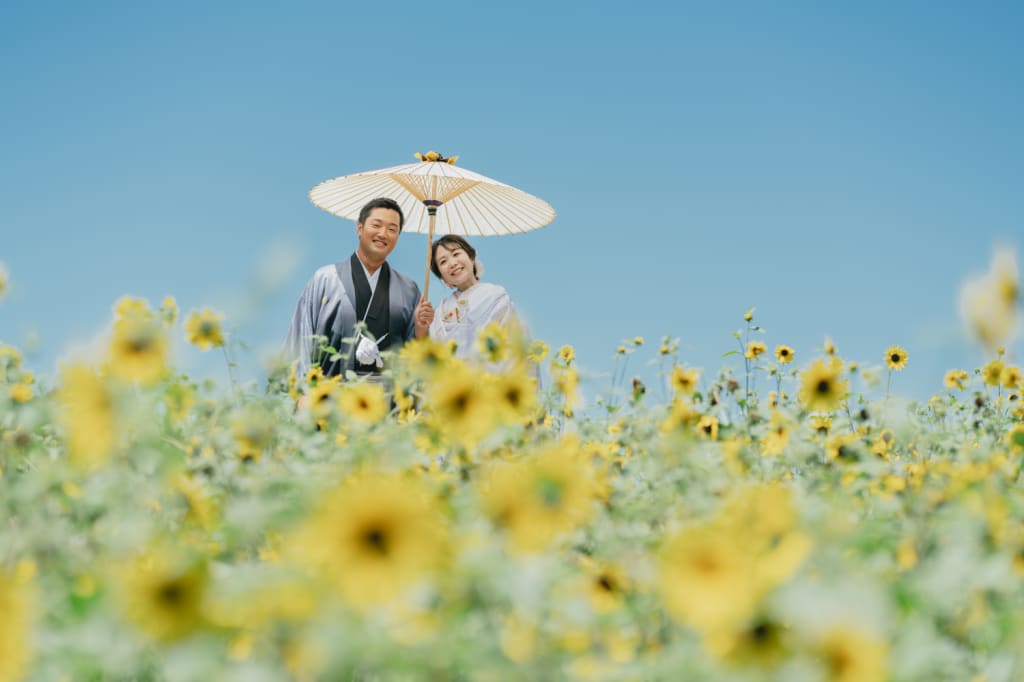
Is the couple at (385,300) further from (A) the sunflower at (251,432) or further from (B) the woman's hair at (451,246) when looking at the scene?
(A) the sunflower at (251,432)

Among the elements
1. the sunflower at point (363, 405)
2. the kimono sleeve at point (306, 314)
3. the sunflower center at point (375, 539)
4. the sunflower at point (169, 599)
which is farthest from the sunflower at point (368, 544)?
the kimono sleeve at point (306, 314)

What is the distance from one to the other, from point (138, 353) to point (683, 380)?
83.8 inches

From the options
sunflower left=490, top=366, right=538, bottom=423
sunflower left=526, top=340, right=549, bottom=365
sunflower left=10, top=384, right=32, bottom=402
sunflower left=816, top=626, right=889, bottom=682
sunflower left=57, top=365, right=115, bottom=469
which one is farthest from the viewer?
sunflower left=526, top=340, right=549, bottom=365

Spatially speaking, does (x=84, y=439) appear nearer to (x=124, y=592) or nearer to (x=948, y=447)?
(x=124, y=592)

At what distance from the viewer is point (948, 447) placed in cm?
298

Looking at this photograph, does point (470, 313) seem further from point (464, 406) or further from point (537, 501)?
point (537, 501)

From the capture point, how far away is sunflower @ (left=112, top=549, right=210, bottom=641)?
104 cm

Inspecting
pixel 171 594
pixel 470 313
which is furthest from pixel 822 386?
pixel 470 313

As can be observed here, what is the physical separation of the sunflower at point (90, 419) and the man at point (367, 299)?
3666 millimetres

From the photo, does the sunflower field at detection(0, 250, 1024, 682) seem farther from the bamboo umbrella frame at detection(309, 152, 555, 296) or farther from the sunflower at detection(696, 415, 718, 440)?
the bamboo umbrella frame at detection(309, 152, 555, 296)

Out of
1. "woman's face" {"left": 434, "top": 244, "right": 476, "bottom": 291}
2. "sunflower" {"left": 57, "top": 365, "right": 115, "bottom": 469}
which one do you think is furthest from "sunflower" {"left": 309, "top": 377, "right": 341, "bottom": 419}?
"woman's face" {"left": 434, "top": 244, "right": 476, "bottom": 291}

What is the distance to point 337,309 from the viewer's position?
17.7 feet

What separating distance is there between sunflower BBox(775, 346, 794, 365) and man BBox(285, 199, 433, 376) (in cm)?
211

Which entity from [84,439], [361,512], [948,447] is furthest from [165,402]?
[948,447]
